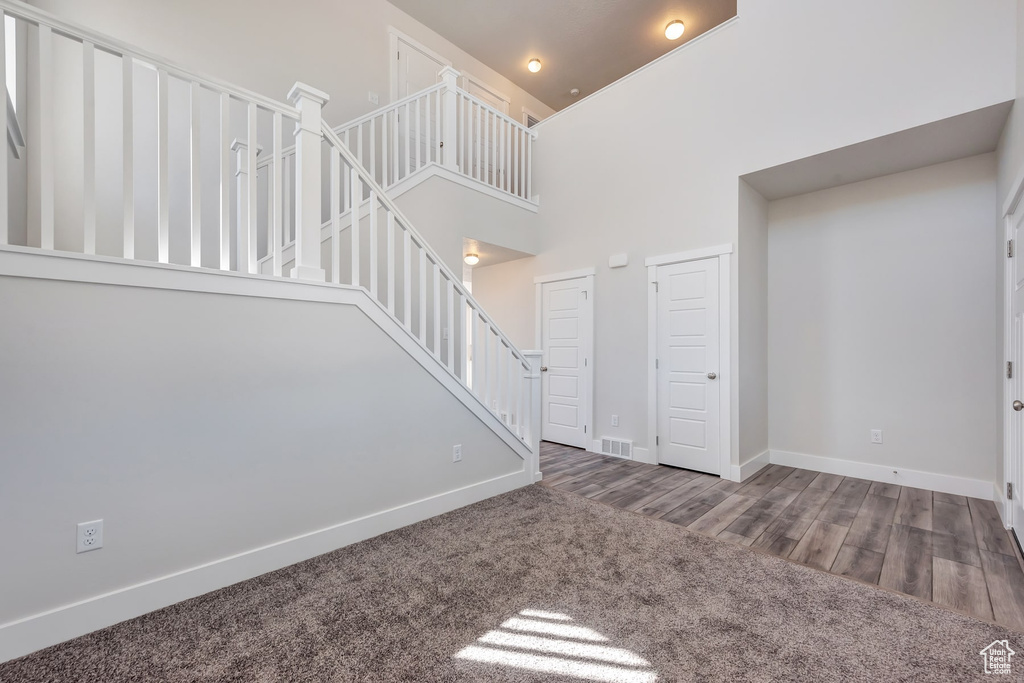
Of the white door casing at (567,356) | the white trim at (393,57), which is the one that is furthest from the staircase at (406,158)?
the white door casing at (567,356)

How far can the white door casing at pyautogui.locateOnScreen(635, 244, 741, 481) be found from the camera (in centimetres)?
385

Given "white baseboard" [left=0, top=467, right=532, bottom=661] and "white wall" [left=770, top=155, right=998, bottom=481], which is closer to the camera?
"white baseboard" [left=0, top=467, right=532, bottom=661]

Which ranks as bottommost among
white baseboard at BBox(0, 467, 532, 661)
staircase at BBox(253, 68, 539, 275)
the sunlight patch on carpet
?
the sunlight patch on carpet

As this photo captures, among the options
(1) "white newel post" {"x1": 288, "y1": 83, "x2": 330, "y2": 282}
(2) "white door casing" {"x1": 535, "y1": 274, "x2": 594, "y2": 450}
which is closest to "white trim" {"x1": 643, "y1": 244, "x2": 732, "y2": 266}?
(2) "white door casing" {"x1": 535, "y1": 274, "x2": 594, "y2": 450}

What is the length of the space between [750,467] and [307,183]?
4.36m

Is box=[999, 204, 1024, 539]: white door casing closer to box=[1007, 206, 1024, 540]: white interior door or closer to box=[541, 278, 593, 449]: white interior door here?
box=[1007, 206, 1024, 540]: white interior door

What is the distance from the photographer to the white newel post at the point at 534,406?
3656mm

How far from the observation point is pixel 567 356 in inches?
204

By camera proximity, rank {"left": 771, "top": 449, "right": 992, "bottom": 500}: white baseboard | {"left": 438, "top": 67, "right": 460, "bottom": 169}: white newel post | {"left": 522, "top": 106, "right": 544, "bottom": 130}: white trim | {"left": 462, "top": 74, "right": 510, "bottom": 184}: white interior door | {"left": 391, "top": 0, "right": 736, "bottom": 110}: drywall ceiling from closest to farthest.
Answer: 1. {"left": 771, "top": 449, "right": 992, "bottom": 500}: white baseboard
2. {"left": 438, "top": 67, "right": 460, "bottom": 169}: white newel post
3. {"left": 391, "top": 0, "right": 736, "bottom": 110}: drywall ceiling
4. {"left": 462, "top": 74, "right": 510, "bottom": 184}: white interior door
5. {"left": 522, "top": 106, "right": 544, "bottom": 130}: white trim

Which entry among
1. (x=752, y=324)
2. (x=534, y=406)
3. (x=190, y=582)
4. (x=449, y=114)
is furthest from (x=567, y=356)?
(x=190, y=582)

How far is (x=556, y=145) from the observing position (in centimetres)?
529

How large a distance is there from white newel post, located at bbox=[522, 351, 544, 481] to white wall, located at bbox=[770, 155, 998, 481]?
2576mm

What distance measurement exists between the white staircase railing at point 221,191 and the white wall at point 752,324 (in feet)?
6.45

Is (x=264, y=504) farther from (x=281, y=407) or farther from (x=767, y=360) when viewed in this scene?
(x=767, y=360)
